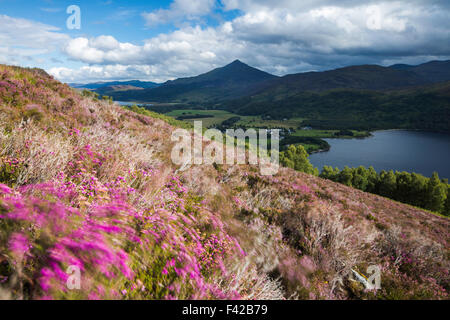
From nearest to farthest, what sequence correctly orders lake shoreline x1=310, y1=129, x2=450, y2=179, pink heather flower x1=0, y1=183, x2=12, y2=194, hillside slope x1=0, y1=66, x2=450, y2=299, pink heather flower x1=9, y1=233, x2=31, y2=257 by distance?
pink heather flower x1=9, y1=233, x2=31, y2=257, hillside slope x1=0, y1=66, x2=450, y2=299, pink heather flower x1=0, y1=183, x2=12, y2=194, lake shoreline x1=310, y1=129, x2=450, y2=179

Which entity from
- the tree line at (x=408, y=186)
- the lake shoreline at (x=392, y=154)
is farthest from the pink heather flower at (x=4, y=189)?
the lake shoreline at (x=392, y=154)

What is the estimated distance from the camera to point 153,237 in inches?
112

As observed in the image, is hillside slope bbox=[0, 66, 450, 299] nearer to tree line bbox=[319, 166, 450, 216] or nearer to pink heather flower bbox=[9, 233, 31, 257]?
pink heather flower bbox=[9, 233, 31, 257]

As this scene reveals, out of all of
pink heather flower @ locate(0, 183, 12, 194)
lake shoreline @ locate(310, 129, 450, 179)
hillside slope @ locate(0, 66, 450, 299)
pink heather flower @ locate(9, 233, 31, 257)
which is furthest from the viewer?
lake shoreline @ locate(310, 129, 450, 179)

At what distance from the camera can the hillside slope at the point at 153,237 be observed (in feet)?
6.89

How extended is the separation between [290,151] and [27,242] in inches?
2704

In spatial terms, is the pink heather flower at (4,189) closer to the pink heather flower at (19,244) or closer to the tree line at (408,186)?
the pink heather flower at (19,244)

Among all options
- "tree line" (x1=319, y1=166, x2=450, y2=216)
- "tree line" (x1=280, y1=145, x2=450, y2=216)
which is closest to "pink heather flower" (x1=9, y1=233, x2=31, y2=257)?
"tree line" (x1=280, y1=145, x2=450, y2=216)

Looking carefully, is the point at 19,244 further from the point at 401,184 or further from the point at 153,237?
the point at 401,184

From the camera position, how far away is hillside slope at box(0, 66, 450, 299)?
6.89 ft

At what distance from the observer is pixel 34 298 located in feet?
5.83

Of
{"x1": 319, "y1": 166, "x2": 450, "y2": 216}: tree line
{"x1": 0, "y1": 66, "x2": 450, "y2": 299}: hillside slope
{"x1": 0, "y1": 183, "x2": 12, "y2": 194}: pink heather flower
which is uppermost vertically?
{"x1": 0, "y1": 183, "x2": 12, "y2": 194}: pink heather flower

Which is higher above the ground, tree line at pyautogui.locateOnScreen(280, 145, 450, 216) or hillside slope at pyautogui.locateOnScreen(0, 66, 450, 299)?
hillside slope at pyautogui.locateOnScreen(0, 66, 450, 299)
